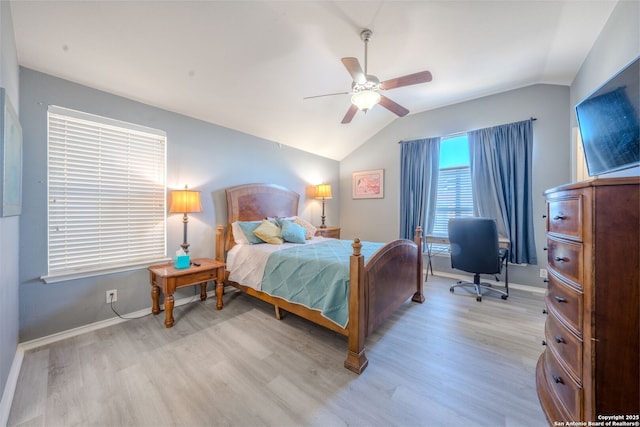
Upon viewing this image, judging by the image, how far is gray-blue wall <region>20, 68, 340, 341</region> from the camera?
197 cm

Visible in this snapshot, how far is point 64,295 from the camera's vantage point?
2.14 meters

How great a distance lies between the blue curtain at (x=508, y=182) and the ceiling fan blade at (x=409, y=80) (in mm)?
2300

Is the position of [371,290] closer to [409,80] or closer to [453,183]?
[409,80]

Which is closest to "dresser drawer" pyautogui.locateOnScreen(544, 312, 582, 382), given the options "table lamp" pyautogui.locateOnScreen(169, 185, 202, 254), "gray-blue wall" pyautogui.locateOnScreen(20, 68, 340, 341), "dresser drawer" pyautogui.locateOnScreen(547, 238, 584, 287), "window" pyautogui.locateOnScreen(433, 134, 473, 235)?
"dresser drawer" pyautogui.locateOnScreen(547, 238, 584, 287)

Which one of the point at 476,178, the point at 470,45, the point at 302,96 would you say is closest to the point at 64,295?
the point at 302,96

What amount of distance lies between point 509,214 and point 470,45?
92.1 inches

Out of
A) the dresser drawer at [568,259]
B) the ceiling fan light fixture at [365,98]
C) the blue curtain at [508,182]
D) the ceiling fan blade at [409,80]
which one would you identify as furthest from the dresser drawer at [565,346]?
the blue curtain at [508,182]

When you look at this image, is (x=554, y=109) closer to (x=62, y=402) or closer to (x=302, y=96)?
(x=302, y=96)

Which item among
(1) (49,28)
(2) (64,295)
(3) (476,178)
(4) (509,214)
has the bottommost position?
(2) (64,295)

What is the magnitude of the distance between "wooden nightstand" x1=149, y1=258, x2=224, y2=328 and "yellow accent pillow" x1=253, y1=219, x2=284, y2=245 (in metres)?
0.66

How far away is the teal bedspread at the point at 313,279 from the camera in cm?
188

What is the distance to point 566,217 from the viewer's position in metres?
1.16

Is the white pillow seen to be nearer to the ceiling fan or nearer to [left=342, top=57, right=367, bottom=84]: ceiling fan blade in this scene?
the ceiling fan

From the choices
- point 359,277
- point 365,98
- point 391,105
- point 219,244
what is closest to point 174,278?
point 219,244
